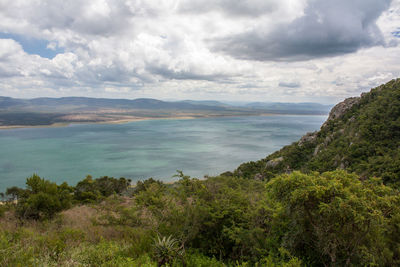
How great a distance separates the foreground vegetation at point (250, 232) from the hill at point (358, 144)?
14124 mm

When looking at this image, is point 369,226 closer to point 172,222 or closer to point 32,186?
point 172,222

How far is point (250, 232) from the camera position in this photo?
28.8ft

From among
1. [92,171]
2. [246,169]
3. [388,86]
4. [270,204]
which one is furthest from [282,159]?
[92,171]

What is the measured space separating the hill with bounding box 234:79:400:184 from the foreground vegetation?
556 inches

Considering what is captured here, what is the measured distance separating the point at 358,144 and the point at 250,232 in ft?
100

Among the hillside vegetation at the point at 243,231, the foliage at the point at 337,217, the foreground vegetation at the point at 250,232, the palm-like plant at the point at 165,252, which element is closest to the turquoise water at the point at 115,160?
the hillside vegetation at the point at 243,231

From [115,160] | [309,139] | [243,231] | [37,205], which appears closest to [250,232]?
[243,231]

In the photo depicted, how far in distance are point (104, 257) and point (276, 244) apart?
6.21 meters

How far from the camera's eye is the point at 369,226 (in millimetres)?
6789

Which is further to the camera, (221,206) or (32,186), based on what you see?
(32,186)

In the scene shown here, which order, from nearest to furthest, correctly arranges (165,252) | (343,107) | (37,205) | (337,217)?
(337,217) → (165,252) → (37,205) → (343,107)

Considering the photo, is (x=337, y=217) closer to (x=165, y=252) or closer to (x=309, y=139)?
(x=165, y=252)

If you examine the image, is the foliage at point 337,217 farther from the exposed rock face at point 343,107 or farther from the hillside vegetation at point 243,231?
A: the exposed rock face at point 343,107

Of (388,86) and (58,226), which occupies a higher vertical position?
(388,86)
